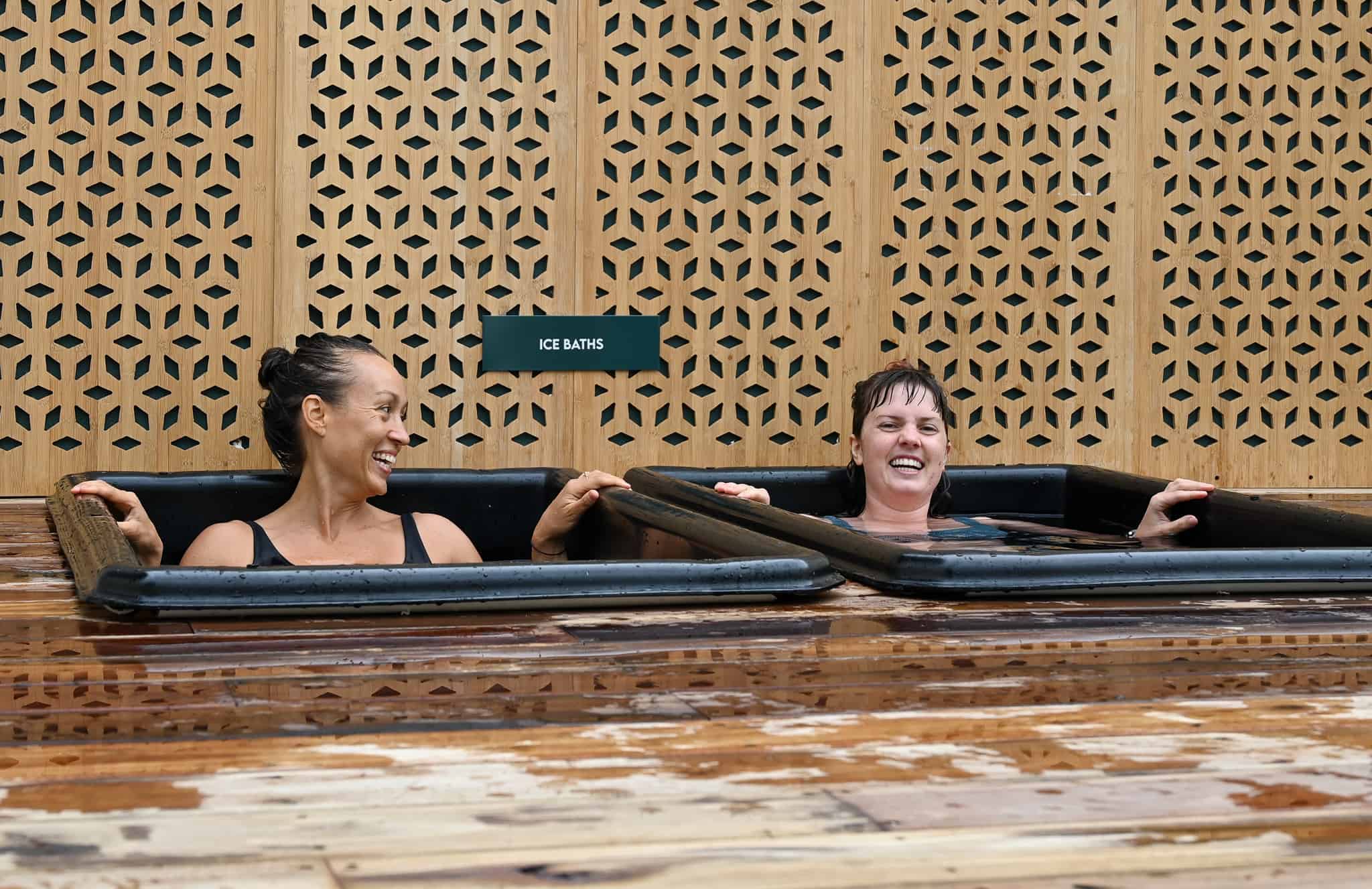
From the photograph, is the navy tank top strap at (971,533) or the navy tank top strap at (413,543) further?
the navy tank top strap at (971,533)

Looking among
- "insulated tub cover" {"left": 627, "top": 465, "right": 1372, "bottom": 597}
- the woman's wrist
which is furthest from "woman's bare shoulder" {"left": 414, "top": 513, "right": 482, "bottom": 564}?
"insulated tub cover" {"left": 627, "top": 465, "right": 1372, "bottom": 597}

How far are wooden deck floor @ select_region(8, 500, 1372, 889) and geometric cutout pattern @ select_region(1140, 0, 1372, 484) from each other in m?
2.90

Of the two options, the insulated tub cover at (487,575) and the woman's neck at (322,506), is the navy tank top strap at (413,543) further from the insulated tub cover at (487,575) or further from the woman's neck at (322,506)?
the insulated tub cover at (487,575)

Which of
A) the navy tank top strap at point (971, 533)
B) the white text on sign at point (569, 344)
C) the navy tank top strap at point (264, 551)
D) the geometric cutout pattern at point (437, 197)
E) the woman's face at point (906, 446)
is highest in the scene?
the geometric cutout pattern at point (437, 197)

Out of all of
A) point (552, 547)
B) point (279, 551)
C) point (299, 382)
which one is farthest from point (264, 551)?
point (552, 547)

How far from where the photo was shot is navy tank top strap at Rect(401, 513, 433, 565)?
11.6 feet

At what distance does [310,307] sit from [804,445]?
1549 mm

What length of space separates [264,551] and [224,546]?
9cm

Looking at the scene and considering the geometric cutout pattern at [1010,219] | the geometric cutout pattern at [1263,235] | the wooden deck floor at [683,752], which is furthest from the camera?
the geometric cutout pattern at [1263,235]

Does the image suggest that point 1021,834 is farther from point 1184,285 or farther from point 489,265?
point 1184,285

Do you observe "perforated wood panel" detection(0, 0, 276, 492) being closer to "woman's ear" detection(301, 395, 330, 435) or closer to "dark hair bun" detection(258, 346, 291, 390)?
"dark hair bun" detection(258, 346, 291, 390)

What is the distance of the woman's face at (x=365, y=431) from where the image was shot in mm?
3457

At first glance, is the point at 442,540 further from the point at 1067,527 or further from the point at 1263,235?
the point at 1263,235

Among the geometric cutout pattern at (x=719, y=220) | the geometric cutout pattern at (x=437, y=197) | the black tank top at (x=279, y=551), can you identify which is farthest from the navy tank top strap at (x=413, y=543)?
the geometric cutout pattern at (x=719, y=220)
